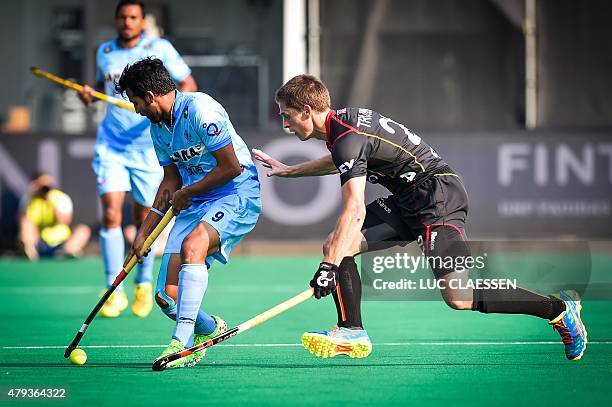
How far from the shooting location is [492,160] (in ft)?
47.1

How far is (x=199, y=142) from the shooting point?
627 centimetres

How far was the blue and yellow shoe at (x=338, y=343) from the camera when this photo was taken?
618 centimetres

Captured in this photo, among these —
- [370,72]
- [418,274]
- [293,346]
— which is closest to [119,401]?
[293,346]

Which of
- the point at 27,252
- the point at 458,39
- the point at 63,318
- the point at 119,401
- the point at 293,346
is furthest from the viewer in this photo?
the point at 458,39

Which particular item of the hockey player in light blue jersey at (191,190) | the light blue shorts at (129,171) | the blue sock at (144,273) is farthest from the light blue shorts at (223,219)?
the light blue shorts at (129,171)

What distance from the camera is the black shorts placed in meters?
6.23

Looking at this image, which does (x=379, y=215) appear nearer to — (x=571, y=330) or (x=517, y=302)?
(x=517, y=302)

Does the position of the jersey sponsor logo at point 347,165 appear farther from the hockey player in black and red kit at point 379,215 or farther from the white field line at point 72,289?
the white field line at point 72,289

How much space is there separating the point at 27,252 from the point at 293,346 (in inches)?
299

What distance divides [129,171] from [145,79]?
3.00 meters

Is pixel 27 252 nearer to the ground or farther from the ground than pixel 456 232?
nearer to the ground

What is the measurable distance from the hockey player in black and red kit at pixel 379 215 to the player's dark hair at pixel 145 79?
0.59m

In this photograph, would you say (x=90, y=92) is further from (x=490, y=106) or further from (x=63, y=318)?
(x=490, y=106)

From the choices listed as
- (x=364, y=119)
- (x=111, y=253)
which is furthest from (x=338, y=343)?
(x=111, y=253)
